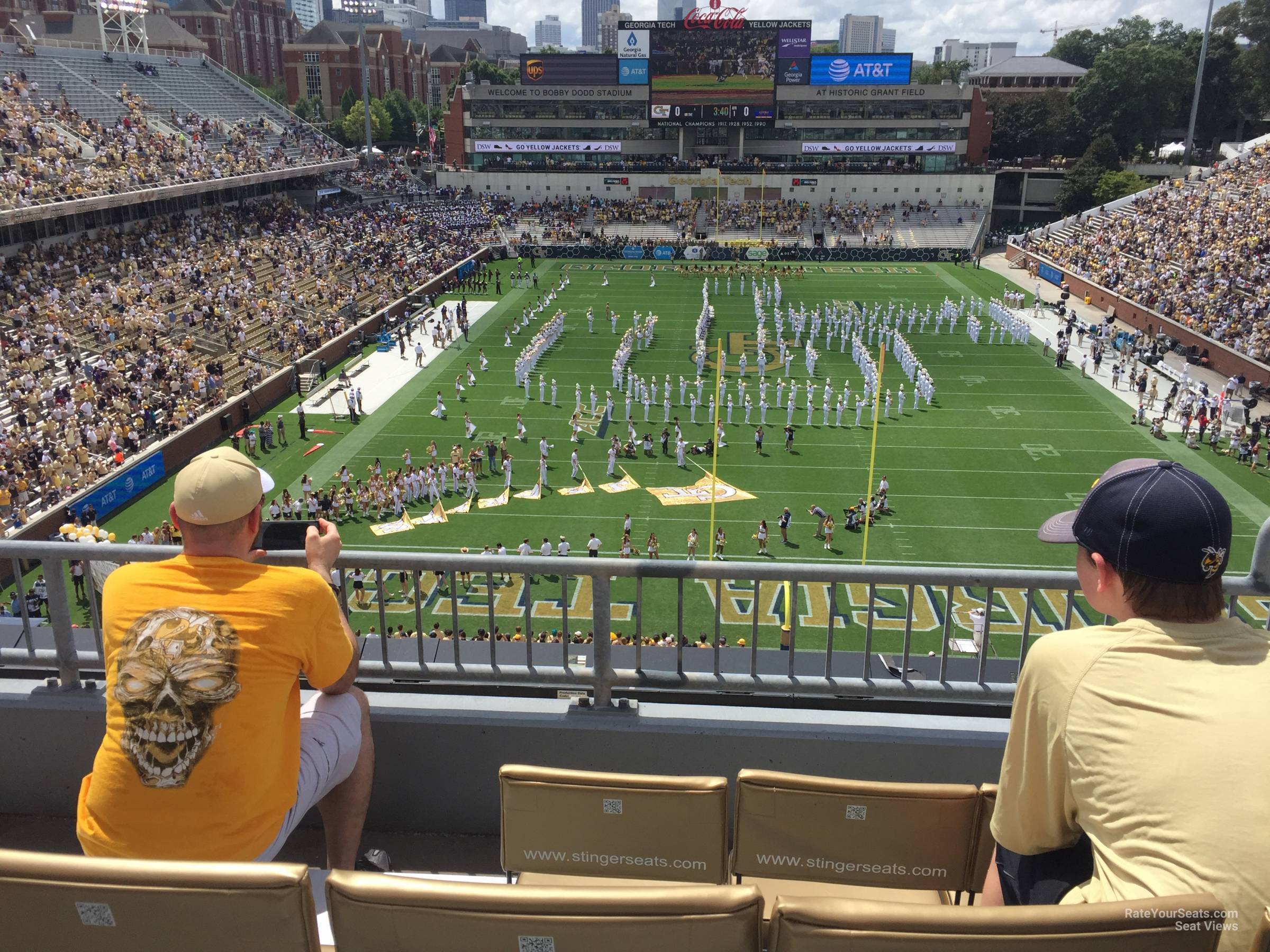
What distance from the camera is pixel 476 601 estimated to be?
16219 millimetres

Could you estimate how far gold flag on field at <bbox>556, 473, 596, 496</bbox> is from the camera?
20.8 meters

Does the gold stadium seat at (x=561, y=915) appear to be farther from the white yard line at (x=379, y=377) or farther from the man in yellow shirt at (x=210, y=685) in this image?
the white yard line at (x=379, y=377)

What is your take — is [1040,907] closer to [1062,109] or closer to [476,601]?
[476,601]

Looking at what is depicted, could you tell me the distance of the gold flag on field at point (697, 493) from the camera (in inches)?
808

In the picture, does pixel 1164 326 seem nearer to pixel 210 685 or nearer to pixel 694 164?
pixel 210 685

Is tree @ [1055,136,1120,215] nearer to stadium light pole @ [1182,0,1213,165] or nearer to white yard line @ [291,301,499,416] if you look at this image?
stadium light pole @ [1182,0,1213,165]

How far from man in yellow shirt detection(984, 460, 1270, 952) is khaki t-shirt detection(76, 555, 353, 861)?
5.92 ft

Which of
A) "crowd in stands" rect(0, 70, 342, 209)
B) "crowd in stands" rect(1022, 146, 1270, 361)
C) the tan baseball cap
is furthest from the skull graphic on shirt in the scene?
"crowd in stands" rect(1022, 146, 1270, 361)

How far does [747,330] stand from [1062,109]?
4598 cm

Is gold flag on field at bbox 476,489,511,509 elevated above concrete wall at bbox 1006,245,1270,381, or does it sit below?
below

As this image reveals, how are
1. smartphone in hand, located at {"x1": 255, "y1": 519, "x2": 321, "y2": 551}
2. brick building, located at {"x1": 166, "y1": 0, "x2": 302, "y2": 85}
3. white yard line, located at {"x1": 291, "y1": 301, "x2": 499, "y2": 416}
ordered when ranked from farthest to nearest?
brick building, located at {"x1": 166, "y1": 0, "x2": 302, "y2": 85} → white yard line, located at {"x1": 291, "y1": 301, "x2": 499, "y2": 416} → smartphone in hand, located at {"x1": 255, "y1": 519, "x2": 321, "y2": 551}

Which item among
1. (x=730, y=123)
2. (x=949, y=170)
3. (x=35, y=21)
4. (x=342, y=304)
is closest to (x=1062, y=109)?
(x=949, y=170)

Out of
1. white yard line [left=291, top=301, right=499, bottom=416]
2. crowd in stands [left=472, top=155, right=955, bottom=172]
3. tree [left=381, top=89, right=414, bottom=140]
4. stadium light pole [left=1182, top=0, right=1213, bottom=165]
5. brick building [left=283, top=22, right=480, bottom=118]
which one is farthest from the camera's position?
brick building [left=283, top=22, right=480, bottom=118]

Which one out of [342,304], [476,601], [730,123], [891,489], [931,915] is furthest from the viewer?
[730,123]
